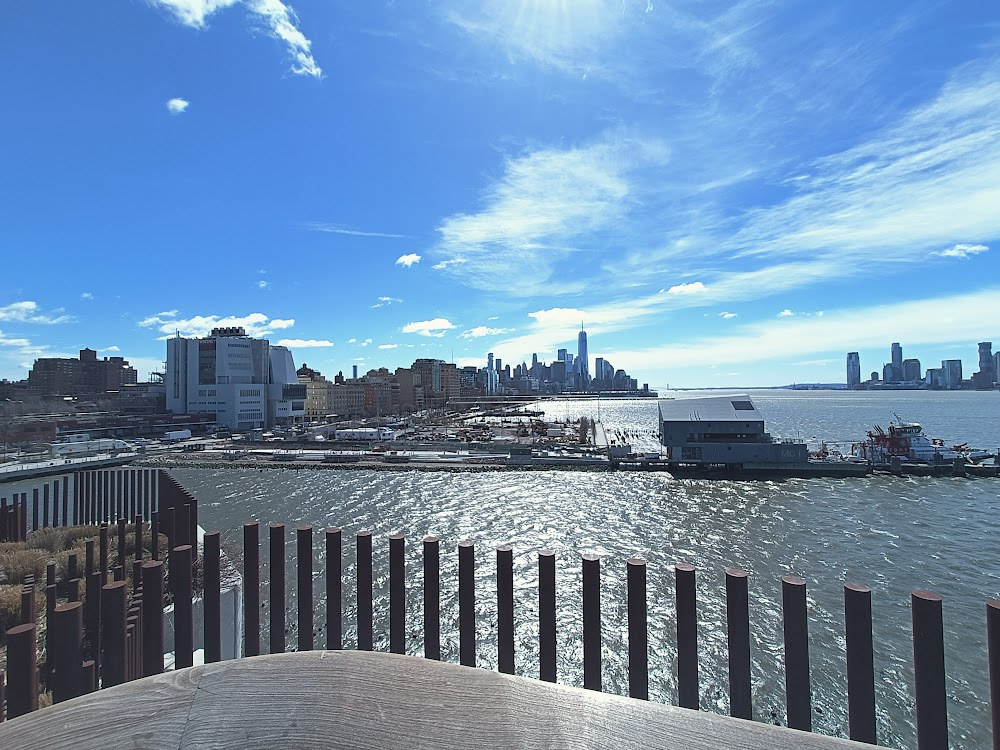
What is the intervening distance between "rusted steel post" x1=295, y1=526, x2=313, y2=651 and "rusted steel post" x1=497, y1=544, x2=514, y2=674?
1.11 m

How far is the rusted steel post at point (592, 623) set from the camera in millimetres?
2236

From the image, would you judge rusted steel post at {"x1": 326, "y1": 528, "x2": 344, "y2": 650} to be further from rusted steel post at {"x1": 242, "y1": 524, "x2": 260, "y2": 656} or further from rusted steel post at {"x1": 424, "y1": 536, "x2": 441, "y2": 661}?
rusted steel post at {"x1": 424, "y1": 536, "x2": 441, "y2": 661}

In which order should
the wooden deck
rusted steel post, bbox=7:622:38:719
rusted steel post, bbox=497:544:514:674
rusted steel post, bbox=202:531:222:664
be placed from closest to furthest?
the wooden deck, rusted steel post, bbox=7:622:38:719, rusted steel post, bbox=497:544:514:674, rusted steel post, bbox=202:531:222:664

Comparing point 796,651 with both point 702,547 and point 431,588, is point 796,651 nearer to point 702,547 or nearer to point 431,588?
point 431,588

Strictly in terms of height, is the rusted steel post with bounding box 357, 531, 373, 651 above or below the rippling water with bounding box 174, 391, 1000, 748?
above

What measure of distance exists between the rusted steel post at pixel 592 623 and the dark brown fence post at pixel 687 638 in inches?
14.0

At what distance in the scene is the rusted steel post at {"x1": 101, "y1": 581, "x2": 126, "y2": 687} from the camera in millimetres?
2268

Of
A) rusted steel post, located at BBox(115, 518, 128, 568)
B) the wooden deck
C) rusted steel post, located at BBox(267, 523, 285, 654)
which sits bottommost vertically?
rusted steel post, located at BBox(115, 518, 128, 568)

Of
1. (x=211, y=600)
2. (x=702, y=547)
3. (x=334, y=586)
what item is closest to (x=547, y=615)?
(x=334, y=586)

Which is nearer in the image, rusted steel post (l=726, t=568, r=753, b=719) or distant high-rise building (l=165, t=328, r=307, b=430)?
rusted steel post (l=726, t=568, r=753, b=719)

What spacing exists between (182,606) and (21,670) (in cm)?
63

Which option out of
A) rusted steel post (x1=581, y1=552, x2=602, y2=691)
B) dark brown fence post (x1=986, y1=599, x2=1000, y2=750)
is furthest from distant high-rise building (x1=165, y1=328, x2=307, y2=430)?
dark brown fence post (x1=986, y1=599, x2=1000, y2=750)

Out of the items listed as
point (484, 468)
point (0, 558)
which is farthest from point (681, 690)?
point (484, 468)

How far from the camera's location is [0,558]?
7.80 m
